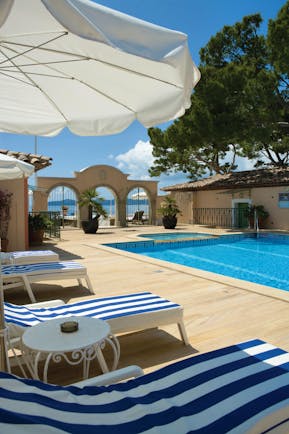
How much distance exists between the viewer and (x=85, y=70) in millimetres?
2979

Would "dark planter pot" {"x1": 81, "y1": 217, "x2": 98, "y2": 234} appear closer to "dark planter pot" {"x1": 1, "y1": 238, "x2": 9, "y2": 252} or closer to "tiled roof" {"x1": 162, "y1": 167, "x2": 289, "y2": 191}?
"dark planter pot" {"x1": 1, "y1": 238, "x2": 9, "y2": 252}

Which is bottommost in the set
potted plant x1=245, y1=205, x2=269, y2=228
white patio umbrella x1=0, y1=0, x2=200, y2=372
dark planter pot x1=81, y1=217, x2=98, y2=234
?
dark planter pot x1=81, y1=217, x2=98, y2=234

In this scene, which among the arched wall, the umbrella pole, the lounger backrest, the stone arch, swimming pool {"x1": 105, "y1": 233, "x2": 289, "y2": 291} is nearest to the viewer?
the umbrella pole

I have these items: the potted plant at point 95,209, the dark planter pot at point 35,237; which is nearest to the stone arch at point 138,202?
the potted plant at point 95,209

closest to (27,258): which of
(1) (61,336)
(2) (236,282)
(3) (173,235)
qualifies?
(2) (236,282)

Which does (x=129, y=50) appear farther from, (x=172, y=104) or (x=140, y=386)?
(x=140, y=386)

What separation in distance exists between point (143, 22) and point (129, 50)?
36cm

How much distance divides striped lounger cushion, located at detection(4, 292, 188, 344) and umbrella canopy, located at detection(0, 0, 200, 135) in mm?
2052

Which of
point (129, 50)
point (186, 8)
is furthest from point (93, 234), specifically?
point (129, 50)

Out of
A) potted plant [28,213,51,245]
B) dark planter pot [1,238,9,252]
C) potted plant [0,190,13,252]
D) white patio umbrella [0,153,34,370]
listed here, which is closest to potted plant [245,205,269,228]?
potted plant [28,213,51,245]

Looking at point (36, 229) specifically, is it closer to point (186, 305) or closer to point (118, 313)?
point (186, 305)

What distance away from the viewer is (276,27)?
1528 cm

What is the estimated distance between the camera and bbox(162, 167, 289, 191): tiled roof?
744 inches

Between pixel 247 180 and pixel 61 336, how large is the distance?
19711mm
